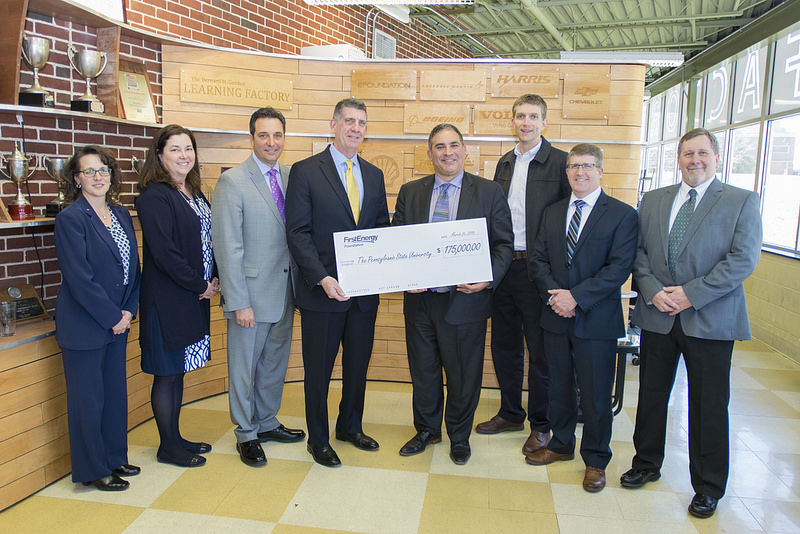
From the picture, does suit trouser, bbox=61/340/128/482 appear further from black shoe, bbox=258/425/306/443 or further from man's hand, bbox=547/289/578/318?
man's hand, bbox=547/289/578/318

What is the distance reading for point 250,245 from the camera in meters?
2.90

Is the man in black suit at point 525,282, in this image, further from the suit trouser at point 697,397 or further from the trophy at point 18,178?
the trophy at point 18,178

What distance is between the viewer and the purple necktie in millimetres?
2984

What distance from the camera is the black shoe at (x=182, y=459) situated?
2.94m

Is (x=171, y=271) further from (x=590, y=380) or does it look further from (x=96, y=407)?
(x=590, y=380)

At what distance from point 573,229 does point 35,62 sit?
282cm

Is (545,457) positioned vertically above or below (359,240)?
below

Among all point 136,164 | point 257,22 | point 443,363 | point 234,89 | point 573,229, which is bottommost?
point 443,363

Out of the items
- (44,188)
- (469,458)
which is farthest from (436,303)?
(44,188)

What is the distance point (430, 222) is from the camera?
9.68 ft

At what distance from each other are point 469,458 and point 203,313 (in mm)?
1676

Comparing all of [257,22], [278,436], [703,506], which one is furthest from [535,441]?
[257,22]

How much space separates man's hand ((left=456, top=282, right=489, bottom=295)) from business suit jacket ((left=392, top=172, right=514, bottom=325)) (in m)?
0.04

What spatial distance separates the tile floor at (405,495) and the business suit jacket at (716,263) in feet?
2.93
